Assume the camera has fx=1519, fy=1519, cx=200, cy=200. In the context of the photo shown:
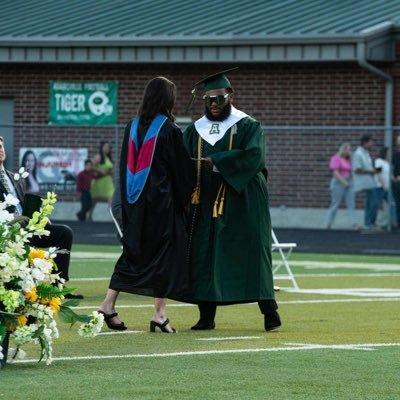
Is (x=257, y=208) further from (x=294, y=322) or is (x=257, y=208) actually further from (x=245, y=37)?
(x=245, y=37)

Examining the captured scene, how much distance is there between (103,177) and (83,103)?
3.32 metres

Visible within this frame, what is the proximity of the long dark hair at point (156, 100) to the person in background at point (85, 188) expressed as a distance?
54.0 feet

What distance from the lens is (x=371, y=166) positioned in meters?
25.7

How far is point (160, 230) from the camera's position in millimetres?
11062

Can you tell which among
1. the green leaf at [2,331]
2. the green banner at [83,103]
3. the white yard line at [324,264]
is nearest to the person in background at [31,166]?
the green banner at [83,103]

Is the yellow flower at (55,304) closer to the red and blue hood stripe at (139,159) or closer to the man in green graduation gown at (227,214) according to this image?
the red and blue hood stripe at (139,159)

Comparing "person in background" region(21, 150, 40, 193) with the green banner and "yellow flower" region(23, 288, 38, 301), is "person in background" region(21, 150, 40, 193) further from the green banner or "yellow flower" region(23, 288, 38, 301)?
"yellow flower" region(23, 288, 38, 301)

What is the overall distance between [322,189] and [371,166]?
1411 mm

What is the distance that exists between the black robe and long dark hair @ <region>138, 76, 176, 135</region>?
11cm

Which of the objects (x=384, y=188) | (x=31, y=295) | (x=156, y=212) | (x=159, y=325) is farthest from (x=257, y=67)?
(x=31, y=295)

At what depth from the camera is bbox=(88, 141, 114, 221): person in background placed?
89.6 ft

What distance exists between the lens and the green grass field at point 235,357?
7906 millimetres

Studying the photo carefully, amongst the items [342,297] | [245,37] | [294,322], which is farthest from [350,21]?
[294,322]

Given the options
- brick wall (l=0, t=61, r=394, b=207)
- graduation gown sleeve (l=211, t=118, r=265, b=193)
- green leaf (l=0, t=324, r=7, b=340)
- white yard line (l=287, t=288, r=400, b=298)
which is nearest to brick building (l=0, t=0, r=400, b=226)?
brick wall (l=0, t=61, r=394, b=207)
